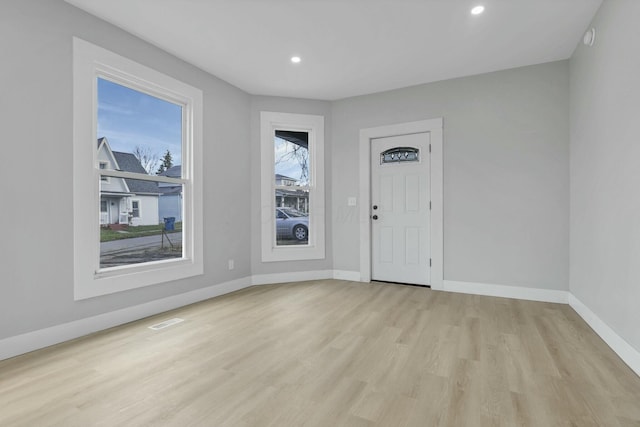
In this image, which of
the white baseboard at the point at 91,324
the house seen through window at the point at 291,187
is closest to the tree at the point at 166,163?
the white baseboard at the point at 91,324

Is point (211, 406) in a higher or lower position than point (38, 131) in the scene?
lower

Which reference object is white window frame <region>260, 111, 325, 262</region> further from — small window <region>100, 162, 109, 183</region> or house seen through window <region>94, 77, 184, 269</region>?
small window <region>100, 162, 109, 183</region>

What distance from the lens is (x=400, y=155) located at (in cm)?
438

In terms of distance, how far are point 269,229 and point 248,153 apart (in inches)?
44.0

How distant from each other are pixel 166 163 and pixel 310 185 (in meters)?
2.01

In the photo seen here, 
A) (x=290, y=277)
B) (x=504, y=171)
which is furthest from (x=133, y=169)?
(x=504, y=171)

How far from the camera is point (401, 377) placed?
6.28 feet

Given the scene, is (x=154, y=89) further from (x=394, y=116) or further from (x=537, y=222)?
(x=537, y=222)

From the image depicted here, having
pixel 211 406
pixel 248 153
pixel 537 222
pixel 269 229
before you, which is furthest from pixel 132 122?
pixel 537 222

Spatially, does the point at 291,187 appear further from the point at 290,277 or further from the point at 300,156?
the point at 290,277

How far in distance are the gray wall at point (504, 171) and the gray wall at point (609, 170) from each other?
26 cm

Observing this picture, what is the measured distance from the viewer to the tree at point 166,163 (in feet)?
11.0

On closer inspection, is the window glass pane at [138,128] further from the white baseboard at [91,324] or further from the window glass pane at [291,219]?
the window glass pane at [291,219]

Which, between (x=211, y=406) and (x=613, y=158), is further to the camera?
(x=613, y=158)
